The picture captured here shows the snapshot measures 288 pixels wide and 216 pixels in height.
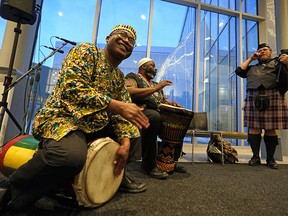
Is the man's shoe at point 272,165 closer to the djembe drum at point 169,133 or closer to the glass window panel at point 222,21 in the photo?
the djembe drum at point 169,133

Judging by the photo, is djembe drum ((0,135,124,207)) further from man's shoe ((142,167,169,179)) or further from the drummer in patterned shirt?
man's shoe ((142,167,169,179))

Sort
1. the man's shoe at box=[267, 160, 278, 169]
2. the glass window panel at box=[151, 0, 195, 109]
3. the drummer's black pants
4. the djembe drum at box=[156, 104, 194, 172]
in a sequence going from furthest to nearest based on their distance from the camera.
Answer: the glass window panel at box=[151, 0, 195, 109] < the man's shoe at box=[267, 160, 278, 169] < the djembe drum at box=[156, 104, 194, 172] < the drummer's black pants

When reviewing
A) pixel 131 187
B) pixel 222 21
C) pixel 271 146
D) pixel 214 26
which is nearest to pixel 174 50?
pixel 214 26

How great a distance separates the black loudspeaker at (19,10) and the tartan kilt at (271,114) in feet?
8.90

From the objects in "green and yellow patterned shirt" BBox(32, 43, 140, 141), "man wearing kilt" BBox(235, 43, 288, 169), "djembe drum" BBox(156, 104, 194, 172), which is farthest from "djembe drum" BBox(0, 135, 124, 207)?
"man wearing kilt" BBox(235, 43, 288, 169)

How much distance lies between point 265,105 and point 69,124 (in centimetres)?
231

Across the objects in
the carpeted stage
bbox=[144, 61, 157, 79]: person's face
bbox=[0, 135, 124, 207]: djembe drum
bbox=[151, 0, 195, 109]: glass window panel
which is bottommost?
the carpeted stage

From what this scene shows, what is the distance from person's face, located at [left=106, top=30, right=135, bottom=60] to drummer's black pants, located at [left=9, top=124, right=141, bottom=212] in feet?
1.83

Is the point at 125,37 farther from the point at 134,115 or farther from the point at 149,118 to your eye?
the point at 149,118

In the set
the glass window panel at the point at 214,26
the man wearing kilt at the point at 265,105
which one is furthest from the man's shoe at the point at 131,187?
the glass window panel at the point at 214,26

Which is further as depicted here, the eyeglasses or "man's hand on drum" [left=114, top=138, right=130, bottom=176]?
the eyeglasses

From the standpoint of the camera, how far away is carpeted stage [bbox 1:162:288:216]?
906 mm

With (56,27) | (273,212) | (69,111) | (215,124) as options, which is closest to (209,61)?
(215,124)

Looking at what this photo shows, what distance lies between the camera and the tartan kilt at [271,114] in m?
2.26
